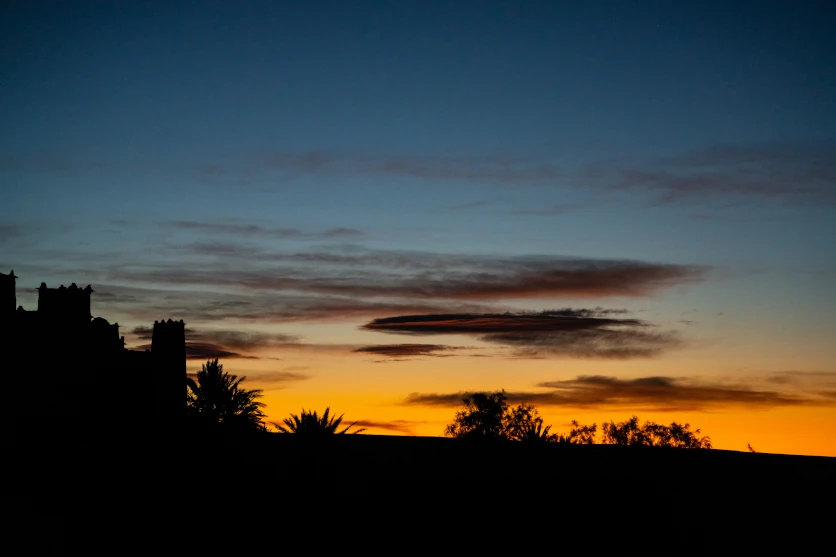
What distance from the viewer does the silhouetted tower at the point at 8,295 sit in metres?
51.1

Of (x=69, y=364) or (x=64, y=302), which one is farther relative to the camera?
(x=64, y=302)

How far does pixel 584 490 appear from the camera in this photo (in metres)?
41.7

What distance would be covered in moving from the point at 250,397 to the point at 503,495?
87.0ft

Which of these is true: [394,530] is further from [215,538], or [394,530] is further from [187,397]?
[187,397]

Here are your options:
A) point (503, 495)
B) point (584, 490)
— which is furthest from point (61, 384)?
point (584, 490)

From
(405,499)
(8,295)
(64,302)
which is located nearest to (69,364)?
(64,302)

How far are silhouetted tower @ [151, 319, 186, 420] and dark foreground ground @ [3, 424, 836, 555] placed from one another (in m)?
12.0

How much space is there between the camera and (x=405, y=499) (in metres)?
40.5

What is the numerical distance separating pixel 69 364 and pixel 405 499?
23188mm

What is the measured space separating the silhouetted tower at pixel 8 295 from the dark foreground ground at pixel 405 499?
9.18 metres

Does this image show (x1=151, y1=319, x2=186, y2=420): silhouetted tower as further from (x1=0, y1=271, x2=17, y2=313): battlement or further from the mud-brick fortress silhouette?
(x1=0, y1=271, x2=17, y2=313): battlement

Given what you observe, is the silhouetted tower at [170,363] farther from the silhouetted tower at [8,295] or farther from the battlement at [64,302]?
the silhouetted tower at [8,295]

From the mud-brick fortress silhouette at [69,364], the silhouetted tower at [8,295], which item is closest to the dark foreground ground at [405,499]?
the mud-brick fortress silhouette at [69,364]

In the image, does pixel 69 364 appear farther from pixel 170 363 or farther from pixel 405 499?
pixel 405 499
